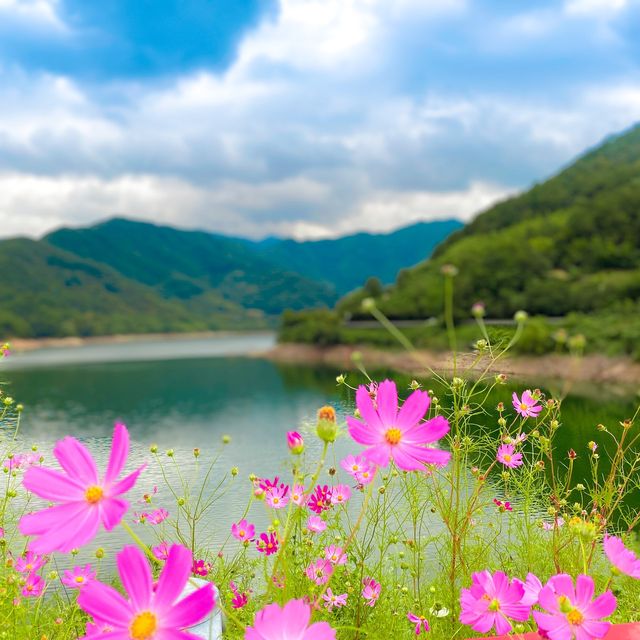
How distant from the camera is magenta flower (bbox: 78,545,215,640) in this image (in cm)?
68

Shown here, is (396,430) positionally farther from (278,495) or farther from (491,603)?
(278,495)

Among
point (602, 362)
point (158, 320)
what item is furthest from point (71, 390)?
point (158, 320)

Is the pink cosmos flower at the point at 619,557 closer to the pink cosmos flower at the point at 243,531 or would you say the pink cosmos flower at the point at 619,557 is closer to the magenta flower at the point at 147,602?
the magenta flower at the point at 147,602

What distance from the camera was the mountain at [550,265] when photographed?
48466mm

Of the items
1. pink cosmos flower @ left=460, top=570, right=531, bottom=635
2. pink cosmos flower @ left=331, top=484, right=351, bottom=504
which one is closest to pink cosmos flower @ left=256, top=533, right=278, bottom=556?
pink cosmos flower @ left=331, top=484, right=351, bottom=504

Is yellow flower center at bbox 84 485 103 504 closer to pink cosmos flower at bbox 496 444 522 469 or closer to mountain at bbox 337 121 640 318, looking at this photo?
pink cosmos flower at bbox 496 444 522 469

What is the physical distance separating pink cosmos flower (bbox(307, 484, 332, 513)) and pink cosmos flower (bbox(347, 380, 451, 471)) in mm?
1629

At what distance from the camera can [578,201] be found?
249 feet

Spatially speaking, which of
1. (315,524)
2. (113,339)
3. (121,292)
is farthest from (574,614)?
(121,292)

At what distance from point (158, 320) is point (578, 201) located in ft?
245

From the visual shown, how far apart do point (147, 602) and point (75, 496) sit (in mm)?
171

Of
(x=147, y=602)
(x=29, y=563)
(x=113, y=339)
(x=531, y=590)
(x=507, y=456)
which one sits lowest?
(x=113, y=339)

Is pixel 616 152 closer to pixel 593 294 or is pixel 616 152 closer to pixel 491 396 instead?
pixel 593 294

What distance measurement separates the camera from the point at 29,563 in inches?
91.0
